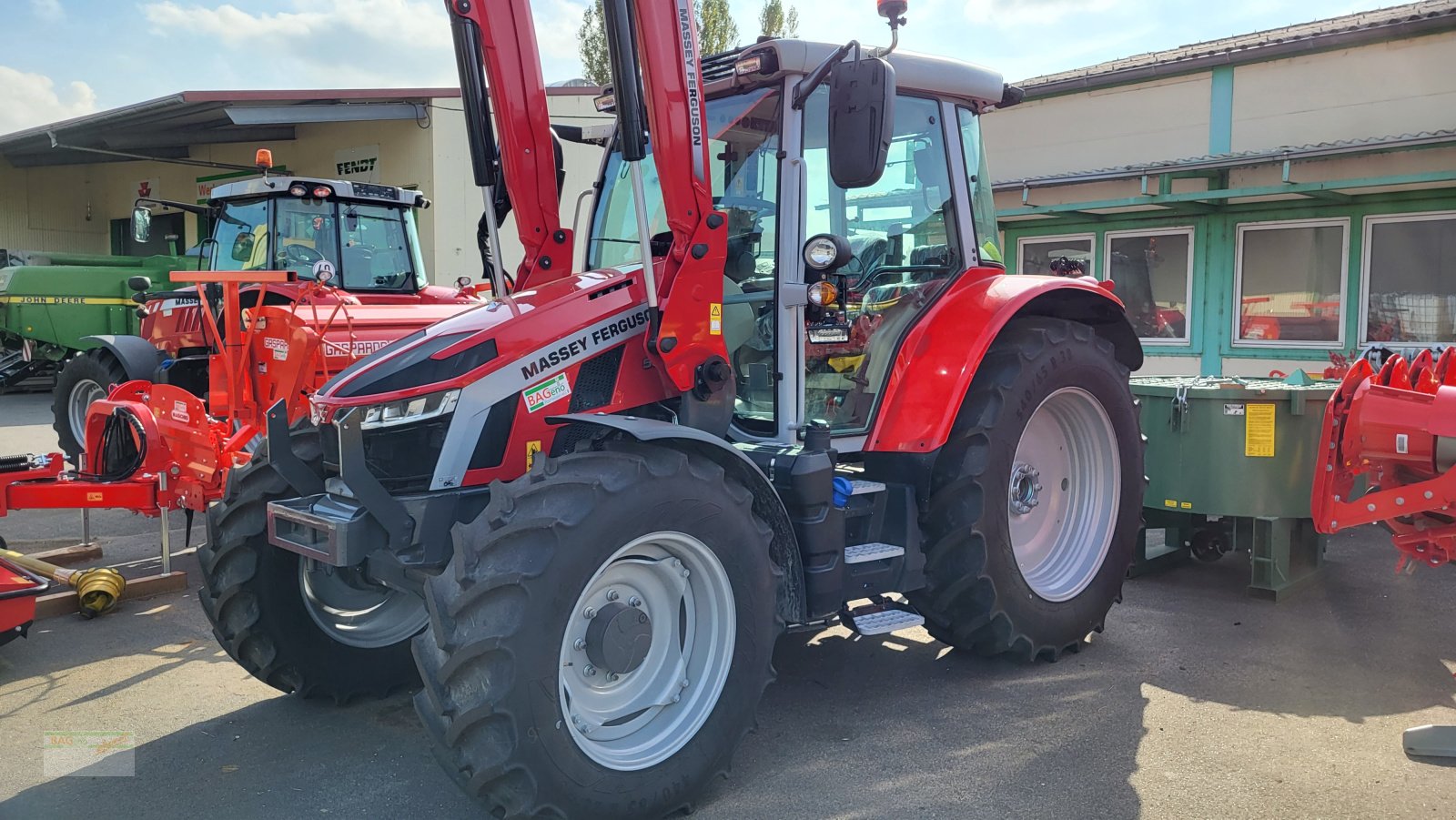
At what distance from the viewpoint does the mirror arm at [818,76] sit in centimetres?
346

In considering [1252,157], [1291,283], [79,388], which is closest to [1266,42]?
[1252,157]

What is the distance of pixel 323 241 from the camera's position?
346 inches

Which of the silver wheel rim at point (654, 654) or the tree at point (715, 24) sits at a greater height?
the tree at point (715, 24)

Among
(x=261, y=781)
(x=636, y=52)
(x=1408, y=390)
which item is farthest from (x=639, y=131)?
(x=1408, y=390)

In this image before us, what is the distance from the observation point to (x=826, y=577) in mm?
3537

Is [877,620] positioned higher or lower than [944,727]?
higher

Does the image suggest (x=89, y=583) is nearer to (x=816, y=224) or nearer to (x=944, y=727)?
(x=816, y=224)

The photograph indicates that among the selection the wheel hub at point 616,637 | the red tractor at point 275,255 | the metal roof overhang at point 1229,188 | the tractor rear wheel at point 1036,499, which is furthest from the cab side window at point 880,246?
the metal roof overhang at point 1229,188

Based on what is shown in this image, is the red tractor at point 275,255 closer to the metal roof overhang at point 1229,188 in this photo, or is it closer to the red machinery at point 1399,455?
the metal roof overhang at point 1229,188

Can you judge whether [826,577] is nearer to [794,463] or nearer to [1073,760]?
[794,463]

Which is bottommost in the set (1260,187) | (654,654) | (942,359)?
(654,654)

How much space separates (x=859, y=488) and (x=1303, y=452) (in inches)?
112

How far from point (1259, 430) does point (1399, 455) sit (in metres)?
1.13

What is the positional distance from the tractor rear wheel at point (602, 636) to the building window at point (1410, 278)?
8.99 meters
